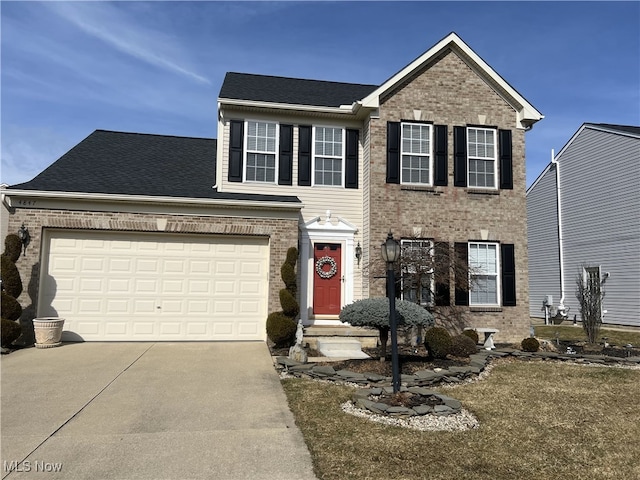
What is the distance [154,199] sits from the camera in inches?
442

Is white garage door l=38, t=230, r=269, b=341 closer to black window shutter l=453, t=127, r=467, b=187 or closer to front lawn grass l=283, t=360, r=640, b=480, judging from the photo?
front lawn grass l=283, t=360, r=640, b=480

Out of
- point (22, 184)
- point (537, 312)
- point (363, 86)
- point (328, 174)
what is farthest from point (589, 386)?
point (537, 312)

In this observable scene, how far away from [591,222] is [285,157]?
15295mm

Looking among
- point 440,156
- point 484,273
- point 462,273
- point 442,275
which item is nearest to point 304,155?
point 440,156

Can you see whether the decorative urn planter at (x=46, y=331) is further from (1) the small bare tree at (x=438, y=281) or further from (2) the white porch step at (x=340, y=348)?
(1) the small bare tree at (x=438, y=281)

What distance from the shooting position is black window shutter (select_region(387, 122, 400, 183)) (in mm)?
A: 12617

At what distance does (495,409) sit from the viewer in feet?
20.5

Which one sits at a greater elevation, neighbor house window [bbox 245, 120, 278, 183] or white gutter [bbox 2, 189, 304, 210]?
neighbor house window [bbox 245, 120, 278, 183]

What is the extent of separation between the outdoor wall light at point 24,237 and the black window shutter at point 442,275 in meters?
10.3

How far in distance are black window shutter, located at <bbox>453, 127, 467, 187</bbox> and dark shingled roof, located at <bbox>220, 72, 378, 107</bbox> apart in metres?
3.39

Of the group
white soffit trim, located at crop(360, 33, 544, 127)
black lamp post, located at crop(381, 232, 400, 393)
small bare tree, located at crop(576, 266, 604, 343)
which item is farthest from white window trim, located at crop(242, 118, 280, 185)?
small bare tree, located at crop(576, 266, 604, 343)

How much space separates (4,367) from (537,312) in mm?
22785

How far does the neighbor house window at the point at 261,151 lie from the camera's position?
12828mm

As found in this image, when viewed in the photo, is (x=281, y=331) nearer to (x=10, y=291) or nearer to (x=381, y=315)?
(x=381, y=315)
